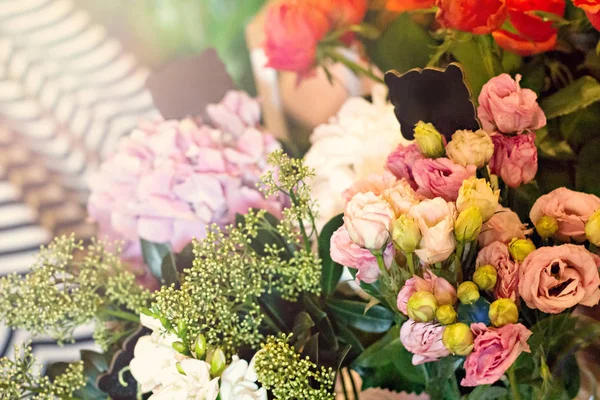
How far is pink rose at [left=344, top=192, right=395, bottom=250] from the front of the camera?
0.44m

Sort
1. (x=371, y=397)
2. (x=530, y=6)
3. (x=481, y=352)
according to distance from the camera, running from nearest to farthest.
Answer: (x=481, y=352) < (x=530, y=6) < (x=371, y=397)

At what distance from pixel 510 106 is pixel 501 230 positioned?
10 cm

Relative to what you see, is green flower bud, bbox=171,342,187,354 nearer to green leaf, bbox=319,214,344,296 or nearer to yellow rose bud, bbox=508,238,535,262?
green leaf, bbox=319,214,344,296

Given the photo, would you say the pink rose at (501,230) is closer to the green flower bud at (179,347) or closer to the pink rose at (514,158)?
the pink rose at (514,158)

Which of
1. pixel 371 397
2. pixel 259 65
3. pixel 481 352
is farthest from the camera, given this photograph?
pixel 259 65

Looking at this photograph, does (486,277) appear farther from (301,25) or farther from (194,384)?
(301,25)

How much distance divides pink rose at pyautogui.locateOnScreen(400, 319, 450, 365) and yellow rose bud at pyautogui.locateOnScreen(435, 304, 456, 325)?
1 cm

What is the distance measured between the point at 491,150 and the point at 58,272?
0.47 meters

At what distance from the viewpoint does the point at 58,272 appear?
2.11 feet

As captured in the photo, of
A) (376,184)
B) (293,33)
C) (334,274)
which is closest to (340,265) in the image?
(334,274)

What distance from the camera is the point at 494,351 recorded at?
421 millimetres

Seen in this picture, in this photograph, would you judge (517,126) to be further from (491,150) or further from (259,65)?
(259,65)

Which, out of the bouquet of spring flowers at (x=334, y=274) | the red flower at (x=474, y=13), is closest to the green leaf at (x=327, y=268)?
the bouquet of spring flowers at (x=334, y=274)

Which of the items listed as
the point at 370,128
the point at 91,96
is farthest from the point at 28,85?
the point at 370,128
